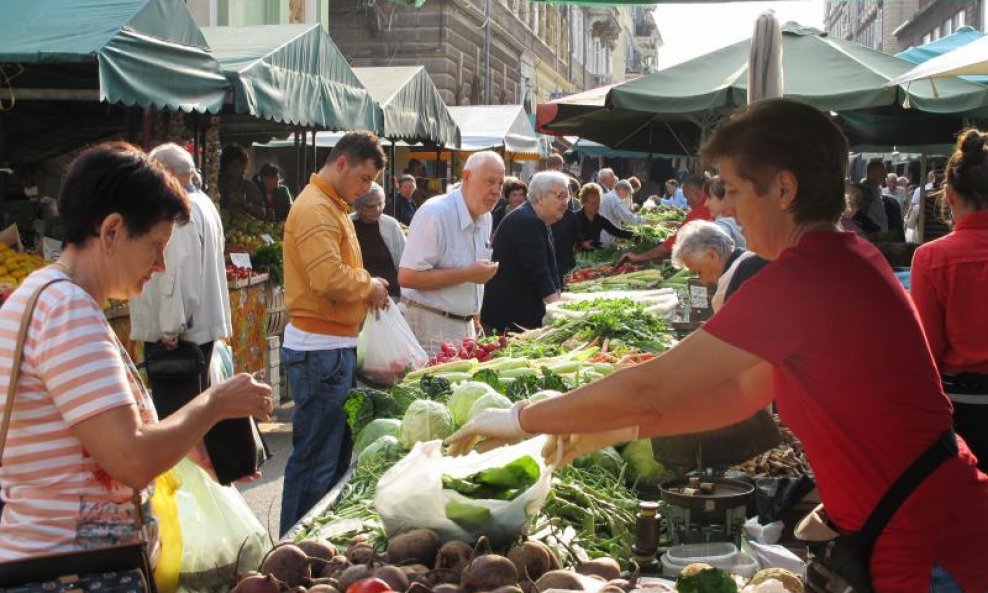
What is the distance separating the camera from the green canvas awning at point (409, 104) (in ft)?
44.1

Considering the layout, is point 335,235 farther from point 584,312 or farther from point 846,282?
point 846,282

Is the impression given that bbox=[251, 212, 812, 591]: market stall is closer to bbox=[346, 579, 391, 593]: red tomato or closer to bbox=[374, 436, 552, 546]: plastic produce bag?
bbox=[374, 436, 552, 546]: plastic produce bag

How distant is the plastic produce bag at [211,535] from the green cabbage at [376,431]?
141cm

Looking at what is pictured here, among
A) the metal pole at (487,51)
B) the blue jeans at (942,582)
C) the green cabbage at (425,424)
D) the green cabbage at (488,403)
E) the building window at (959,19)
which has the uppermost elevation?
the building window at (959,19)

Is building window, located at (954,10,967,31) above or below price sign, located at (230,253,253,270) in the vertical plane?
above

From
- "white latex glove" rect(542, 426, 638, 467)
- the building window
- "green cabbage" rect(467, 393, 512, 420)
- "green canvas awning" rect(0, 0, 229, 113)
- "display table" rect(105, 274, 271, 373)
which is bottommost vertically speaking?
"display table" rect(105, 274, 271, 373)

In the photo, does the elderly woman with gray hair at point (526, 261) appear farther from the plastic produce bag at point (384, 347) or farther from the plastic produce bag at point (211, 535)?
the plastic produce bag at point (211, 535)

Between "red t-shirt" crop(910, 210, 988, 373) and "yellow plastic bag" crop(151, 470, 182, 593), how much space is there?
10.2 feet

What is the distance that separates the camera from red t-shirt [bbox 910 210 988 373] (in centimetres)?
441

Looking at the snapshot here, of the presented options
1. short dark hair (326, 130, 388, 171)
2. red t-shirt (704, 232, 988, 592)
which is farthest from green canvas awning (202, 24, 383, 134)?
red t-shirt (704, 232, 988, 592)

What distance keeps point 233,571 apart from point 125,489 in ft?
2.30

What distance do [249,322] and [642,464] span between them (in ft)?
20.3

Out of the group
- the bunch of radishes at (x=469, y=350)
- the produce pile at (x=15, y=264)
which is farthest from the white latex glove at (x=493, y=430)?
the produce pile at (x=15, y=264)

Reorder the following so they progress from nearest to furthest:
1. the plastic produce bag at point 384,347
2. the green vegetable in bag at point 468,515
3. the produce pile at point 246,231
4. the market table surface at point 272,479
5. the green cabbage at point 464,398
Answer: the green vegetable in bag at point 468,515, the green cabbage at point 464,398, the plastic produce bag at point 384,347, the market table surface at point 272,479, the produce pile at point 246,231
